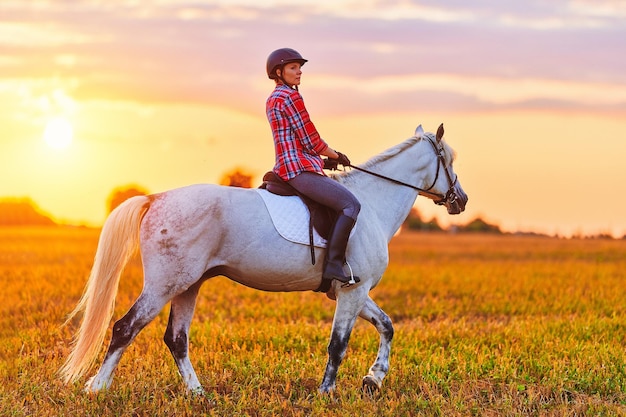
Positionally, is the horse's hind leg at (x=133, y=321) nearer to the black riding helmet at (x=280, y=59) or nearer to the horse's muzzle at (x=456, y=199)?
the black riding helmet at (x=280, y=59)

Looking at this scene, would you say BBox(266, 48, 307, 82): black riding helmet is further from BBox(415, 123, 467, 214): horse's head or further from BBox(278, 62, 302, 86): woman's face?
BBox(415, 123, 467, 214): horse's head

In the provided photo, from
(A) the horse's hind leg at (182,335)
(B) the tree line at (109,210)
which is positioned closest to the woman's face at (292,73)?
(A) the horse's hind leg at (182,335)

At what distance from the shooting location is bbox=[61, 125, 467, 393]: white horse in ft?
23.4

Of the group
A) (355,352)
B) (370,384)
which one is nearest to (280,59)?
(370,384)

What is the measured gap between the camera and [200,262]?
23.5 feet

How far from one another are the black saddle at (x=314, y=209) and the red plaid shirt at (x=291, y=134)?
129mm

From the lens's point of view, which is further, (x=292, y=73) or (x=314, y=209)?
(x=314, y=209)

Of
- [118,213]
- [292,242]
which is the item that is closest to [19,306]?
[118,213]

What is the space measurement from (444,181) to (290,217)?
2.12 meters

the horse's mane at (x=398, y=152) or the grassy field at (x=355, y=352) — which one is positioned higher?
the horse's mane at (x=398, y=152)

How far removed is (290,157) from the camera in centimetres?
738

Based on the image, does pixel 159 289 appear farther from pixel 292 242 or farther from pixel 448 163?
pixel 448 163

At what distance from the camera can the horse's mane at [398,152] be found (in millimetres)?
8289

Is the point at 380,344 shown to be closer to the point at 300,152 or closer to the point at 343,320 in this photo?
the point at 343,320
